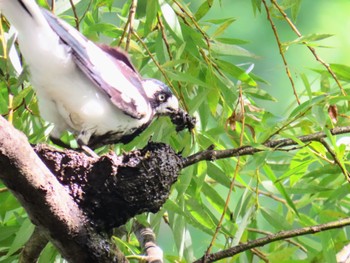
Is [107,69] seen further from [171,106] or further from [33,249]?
[33,249]

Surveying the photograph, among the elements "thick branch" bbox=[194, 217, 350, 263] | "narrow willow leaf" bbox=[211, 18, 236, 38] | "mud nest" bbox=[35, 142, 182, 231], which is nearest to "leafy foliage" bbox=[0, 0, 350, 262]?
"narrow willow leaf" bbox=[211, 18, 236, 38]

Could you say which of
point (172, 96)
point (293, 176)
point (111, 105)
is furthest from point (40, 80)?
point (293, 176)

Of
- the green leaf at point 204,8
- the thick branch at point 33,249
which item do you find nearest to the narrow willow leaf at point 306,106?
the green leaf at point 204,8

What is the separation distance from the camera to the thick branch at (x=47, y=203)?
1.04 metres

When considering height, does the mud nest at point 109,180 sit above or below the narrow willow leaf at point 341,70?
above

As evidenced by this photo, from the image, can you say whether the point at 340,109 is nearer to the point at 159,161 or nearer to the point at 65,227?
the point at 159,161

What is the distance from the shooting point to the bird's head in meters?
1.56

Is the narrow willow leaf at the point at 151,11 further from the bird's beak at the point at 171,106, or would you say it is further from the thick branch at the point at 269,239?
the thick branch at the point at 269,239

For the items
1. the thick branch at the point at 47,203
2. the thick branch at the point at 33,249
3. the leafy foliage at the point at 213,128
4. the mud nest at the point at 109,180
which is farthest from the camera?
the leafy foliage at the point at 213,128

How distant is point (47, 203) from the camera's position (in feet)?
3.67

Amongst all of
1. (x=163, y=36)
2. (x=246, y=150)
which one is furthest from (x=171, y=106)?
(x=246, y=150)

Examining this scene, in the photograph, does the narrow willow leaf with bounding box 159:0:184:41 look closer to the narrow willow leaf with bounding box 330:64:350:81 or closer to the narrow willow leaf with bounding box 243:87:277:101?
the narrow willow leaf with bounding box 243:87:277:101

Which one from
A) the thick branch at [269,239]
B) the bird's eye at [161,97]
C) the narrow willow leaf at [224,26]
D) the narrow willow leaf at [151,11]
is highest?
the narrow willow leaf at [151,11]

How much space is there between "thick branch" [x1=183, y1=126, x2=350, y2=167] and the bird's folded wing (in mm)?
216
